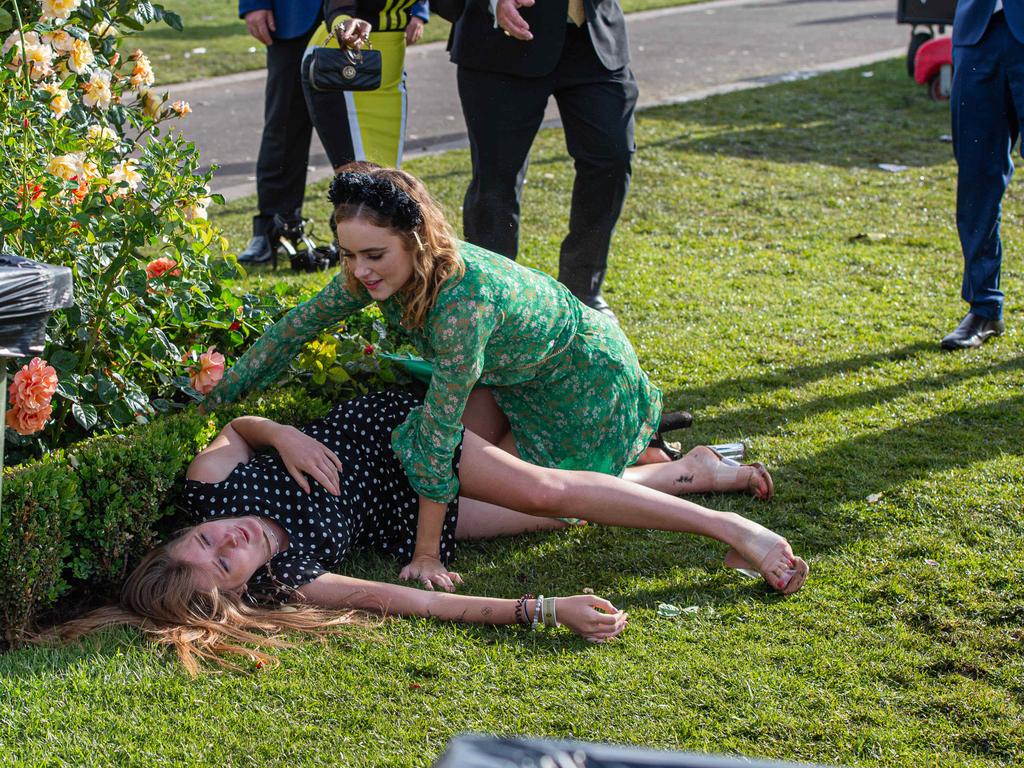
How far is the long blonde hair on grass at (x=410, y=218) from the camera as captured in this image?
312cm

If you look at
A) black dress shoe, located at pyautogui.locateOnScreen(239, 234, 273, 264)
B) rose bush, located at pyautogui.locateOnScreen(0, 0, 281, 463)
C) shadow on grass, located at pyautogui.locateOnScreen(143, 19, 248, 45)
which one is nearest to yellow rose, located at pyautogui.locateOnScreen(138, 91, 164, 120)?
rose bush, located at pyautogui.locateOnScreen(0, 0, 281, 463)

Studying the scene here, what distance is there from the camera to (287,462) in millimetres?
3307

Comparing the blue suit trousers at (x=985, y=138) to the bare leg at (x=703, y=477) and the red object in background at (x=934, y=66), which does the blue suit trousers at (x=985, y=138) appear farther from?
the red object in background at (x=934, y=66)

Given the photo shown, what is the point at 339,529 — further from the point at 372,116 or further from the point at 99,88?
the point at 372,116

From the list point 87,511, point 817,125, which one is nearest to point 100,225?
point 87,511

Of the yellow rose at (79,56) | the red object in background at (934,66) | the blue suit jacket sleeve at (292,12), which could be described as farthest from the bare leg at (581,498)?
the red object in background at (934,66)

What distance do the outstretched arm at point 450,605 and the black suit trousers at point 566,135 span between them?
1930 millimetres

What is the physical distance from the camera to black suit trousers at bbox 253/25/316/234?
5707 millimetres

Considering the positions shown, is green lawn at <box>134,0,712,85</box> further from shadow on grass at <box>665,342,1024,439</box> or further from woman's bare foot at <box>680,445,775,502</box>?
woman's bare foot at <box>680,445,775,502</box>

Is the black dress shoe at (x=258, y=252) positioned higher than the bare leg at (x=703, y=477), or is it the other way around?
the black dress shoe at (x=258, y=252)

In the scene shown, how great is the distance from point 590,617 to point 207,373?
1.38m

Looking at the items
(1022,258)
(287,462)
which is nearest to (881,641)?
(287,462)

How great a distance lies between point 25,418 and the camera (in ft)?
9.55

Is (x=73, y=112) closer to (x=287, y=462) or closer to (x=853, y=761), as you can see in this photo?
(x=287, y=462)
